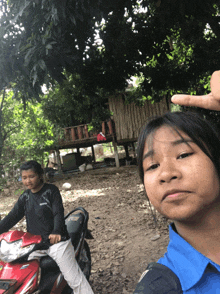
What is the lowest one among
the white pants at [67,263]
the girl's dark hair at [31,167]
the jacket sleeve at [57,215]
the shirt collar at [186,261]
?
the white pants at [67,263]

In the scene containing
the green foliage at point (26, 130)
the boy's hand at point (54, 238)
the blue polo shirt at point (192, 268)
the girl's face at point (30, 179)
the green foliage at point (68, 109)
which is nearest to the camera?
the blue polo shirt at point (192, 268)

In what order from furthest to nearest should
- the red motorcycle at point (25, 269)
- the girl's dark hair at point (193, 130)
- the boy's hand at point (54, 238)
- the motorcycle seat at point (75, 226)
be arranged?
1. the motorcycle seat at point (75, 226)
2. the boy's hand at point (54, 238)
3. the red motorcycle at point (25, 269)
4. the girl's dark hair at point (193, 130)

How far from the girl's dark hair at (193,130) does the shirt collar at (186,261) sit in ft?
1.01

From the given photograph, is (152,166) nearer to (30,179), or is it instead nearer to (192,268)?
(192,268)

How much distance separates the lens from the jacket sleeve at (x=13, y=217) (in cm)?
264

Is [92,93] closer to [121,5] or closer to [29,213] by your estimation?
[121,5]

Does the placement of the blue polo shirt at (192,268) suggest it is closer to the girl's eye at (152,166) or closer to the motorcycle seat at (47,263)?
the girl's eye at (152,166)

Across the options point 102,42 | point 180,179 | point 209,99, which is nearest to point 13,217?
point 180,179

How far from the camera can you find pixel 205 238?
0.88 metres

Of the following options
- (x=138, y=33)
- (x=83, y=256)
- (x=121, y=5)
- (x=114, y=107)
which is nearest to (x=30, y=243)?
(x=83, y=256)

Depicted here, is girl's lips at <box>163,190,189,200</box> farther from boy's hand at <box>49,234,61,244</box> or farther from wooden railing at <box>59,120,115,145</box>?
wooden railing at <box>59,120,115,145</box>

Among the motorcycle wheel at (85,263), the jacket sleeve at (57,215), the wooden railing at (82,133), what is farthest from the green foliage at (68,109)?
the jacket sleeve at (57,215)

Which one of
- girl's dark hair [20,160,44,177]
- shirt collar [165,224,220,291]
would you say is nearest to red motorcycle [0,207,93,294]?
girl's dark hair [20,160,44,177]

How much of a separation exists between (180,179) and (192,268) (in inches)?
12.1
